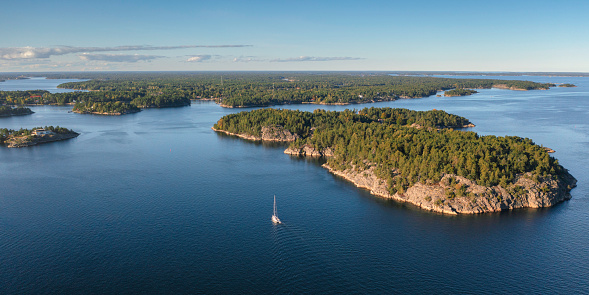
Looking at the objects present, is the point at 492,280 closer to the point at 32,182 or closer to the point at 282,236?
the point at 282,236

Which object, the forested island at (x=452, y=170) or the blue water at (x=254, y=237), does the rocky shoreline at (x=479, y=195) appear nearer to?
the forested island at (x=452, y=170)

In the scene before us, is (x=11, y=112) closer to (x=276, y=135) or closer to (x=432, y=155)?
(x=276, y=135)

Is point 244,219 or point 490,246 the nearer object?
point 490,246

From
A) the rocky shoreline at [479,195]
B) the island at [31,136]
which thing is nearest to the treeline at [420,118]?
the rocky shoreline at [479,195]

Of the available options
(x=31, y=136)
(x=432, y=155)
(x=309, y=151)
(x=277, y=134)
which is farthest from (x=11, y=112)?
(x=432, y=155)

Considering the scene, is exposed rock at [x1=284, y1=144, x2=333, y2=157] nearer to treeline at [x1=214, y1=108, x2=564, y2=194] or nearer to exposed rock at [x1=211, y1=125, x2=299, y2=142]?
treeline at [x1=214, y1=108, x2=564, y2=194]

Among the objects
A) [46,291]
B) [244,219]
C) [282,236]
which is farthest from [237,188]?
[46,291]

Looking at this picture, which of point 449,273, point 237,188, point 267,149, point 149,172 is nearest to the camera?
point 449,273

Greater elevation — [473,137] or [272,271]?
[473,137]
